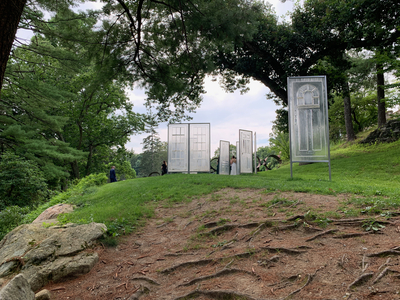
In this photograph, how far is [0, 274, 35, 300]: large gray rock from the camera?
2.77 meters

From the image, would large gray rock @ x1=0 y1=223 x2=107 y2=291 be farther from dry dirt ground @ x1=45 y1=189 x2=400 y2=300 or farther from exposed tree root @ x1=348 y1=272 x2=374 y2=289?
exposed tree root @ x1=348 y1=272 x2=374 y2=289

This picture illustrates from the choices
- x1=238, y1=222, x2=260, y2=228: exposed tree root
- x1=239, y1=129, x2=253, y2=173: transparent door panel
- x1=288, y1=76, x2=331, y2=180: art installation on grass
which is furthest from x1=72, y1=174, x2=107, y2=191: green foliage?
x1=238, y1=222, x2=260, y2=228: exposed tree root

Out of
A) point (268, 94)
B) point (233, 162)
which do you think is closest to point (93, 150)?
point (233, 162)

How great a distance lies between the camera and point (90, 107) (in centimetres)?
2305

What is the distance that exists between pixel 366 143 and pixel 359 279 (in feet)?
57.3

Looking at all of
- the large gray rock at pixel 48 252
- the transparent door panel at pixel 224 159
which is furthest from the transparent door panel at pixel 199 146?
the large gray rock at pixel 48 252

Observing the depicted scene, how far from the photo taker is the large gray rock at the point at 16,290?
9.10 feet

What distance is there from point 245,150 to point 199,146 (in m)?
3.25

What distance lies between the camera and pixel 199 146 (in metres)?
15.5

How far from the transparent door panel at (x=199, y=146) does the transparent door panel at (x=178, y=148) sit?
0.35 metres

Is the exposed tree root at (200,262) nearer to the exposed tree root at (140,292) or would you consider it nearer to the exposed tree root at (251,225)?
the exposed tree root at (140,292)

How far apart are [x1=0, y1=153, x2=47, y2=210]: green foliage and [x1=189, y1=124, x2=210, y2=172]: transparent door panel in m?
7.94

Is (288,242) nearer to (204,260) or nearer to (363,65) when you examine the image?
(204,260)

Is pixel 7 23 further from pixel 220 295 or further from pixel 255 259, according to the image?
pixel 255 259
